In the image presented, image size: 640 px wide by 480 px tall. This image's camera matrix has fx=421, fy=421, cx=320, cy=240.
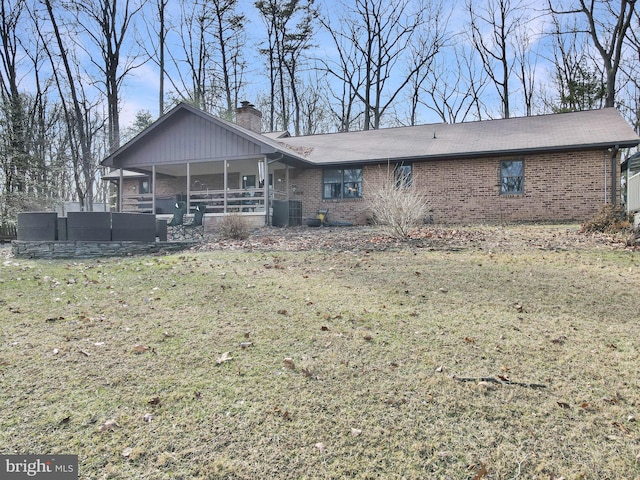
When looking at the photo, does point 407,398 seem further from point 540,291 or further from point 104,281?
point 104,281

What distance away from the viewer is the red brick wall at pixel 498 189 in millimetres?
13422

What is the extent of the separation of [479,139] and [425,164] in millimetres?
2336

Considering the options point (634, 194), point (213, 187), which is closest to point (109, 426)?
point (634, 194)

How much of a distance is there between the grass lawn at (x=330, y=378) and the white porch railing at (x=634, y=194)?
4839 mm

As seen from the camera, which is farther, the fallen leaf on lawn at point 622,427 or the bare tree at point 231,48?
the bare tree at point 231,48

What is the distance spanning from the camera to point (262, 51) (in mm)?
28000

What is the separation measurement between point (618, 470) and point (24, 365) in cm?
400

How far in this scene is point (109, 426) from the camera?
8.25 feet

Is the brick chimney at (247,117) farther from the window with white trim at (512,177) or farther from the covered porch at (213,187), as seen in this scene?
the window with white trim at (512,177)

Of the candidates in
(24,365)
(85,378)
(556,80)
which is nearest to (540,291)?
(85,378)

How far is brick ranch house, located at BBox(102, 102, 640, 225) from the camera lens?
1357cm

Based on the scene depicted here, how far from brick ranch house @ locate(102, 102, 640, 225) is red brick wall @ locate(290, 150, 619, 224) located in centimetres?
3

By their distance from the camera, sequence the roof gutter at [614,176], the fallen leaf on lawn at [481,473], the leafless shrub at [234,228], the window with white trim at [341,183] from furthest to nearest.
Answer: the window with white trim at [341,183] → the roof gutter at [614,176] → the leafless shrub at [234,228] → the fallen leaf on lawn at [481,473]

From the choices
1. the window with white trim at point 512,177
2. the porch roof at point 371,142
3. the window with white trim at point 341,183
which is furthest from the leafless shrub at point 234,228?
the window with white trim at point 512,177
